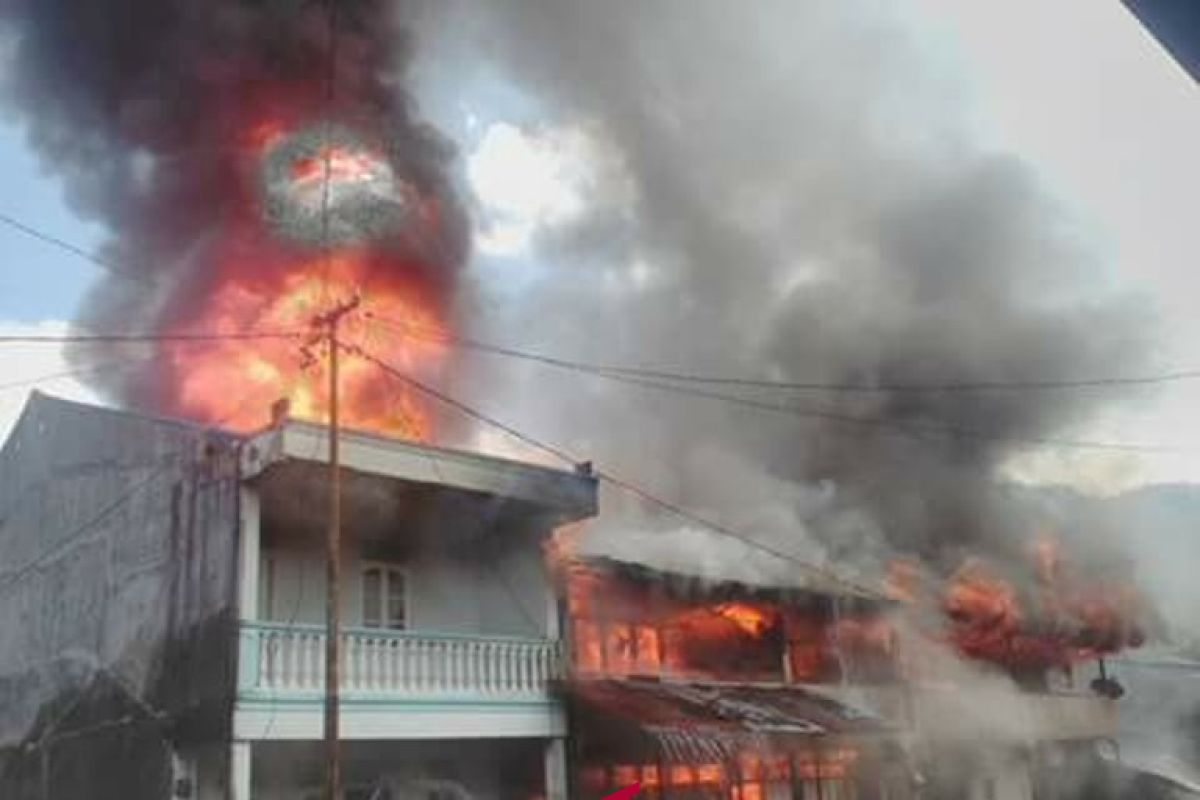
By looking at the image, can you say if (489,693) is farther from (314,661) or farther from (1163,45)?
(1163,45)

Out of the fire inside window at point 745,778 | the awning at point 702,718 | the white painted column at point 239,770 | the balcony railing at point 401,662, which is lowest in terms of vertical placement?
the fire inside window at point 745,778

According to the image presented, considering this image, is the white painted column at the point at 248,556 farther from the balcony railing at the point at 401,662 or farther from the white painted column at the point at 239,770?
the white painted column at the point at 239,770

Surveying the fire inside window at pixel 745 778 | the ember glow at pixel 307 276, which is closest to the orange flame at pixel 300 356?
the ember glow at pixel 307 276

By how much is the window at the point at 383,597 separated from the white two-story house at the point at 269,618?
0.03 meters

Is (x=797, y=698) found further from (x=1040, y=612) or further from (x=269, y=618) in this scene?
(x=1040, y=612)

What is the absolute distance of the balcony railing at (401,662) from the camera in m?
15.3

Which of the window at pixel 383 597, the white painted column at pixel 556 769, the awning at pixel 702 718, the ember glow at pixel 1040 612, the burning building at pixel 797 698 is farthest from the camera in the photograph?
the ember glow at pixel 1040 612

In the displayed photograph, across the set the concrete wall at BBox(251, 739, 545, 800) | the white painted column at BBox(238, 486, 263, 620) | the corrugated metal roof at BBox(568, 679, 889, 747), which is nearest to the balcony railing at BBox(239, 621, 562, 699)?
the white painted column at BBox(238, 486, 263, 620)

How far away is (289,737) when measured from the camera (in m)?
15.2

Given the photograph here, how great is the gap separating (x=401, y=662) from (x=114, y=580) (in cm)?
468

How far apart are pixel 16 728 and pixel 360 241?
1259 centimetres

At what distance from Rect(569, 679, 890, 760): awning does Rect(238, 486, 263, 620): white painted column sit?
5.07m

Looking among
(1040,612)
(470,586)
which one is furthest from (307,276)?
(1040,612)

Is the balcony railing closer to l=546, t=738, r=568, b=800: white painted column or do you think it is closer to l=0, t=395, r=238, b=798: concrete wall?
l=0, t=395, r=238, b=798: concrete wall
